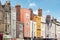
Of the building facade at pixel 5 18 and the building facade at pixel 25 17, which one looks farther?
the building facade at pixel 25 17

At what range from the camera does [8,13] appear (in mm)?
2688

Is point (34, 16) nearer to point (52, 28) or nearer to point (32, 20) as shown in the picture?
A: point (32, 20)

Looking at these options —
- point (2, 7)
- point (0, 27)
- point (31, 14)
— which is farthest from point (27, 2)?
point (0, 27)

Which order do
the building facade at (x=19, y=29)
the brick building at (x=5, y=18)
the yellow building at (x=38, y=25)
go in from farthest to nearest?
the yellow building at (x=38, y=25) → the building facade at (x=19, y=29) → the brick building at (x=5, y=18)

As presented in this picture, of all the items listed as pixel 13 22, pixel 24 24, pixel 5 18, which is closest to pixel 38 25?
pixel 24 24

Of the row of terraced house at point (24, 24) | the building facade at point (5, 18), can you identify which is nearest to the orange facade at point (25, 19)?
the row of terraced house at point (24, 24)

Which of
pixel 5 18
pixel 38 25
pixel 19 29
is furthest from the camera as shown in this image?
pixel 38 25

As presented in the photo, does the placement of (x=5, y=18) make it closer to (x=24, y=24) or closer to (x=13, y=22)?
(x=13, y=22)

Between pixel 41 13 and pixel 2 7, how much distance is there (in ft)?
2.24

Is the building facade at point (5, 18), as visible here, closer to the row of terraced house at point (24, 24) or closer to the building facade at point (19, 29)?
the row of terraced house at point (24, 24)

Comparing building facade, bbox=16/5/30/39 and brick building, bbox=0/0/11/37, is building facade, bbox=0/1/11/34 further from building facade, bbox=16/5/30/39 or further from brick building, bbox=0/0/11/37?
building facade, bbox=16/5/30/39

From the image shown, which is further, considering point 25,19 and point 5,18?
point 25,19

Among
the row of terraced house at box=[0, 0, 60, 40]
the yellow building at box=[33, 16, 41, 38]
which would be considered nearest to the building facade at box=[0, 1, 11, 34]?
the row of terraced house at box=[0, 0, 60, 40]

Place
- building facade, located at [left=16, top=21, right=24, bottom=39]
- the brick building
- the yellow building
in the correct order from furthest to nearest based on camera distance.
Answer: the yellow building < building facade, located at [left=16, top=21, right=24, bottom=39] < the brick building
